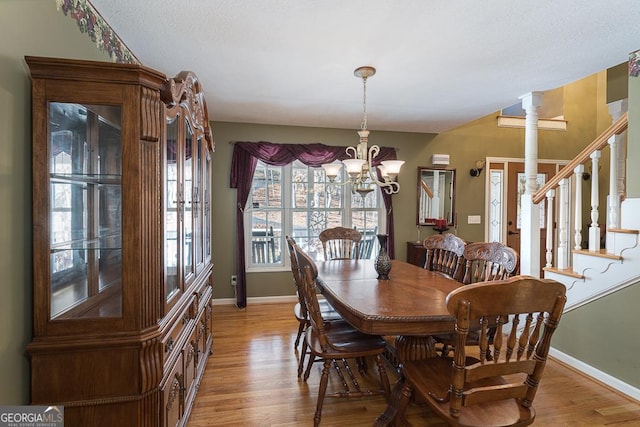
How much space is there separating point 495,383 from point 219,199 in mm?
3669

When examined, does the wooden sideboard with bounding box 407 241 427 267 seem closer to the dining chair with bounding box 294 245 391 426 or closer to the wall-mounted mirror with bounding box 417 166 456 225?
the wall-mounted mirror with bounding box 417 166 456 225

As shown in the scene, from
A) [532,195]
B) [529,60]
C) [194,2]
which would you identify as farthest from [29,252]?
[532,195]

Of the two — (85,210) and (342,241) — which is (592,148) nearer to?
(342,241)

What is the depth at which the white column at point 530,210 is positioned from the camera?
3.07 metres

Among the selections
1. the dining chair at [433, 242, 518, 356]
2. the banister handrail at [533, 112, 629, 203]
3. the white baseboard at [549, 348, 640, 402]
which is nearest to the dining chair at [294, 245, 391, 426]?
the dining chair at [433, 242, 518, 356]

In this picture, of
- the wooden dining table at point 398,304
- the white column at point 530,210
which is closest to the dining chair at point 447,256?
the wooden dining table at point 398,304

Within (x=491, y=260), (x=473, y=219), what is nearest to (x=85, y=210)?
(x=491, y=260)

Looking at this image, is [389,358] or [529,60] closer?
[529,60]

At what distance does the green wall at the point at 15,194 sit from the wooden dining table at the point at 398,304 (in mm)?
1455

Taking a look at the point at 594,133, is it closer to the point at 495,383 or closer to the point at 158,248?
the point at 495,383

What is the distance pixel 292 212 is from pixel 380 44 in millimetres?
2737

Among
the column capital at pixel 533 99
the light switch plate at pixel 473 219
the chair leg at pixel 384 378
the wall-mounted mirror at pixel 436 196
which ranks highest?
the column capital at pixel 533 99

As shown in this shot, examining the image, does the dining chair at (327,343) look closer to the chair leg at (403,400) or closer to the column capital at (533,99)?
the chair leg at (403,400)

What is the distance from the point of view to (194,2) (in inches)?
70.2
